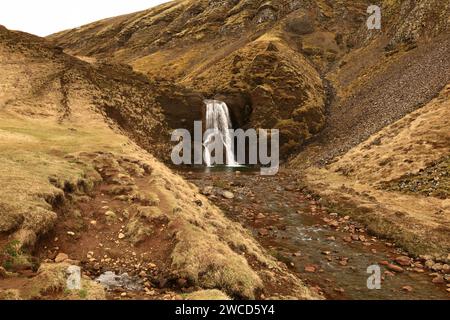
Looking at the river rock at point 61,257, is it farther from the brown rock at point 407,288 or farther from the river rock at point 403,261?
the river rock at point 403,261

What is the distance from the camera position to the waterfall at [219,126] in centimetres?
7064

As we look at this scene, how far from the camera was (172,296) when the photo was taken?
16.1m

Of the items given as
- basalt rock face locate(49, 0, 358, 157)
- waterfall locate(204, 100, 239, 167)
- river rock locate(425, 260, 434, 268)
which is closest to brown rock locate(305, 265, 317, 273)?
river rock locate(425, 260, 434, 268)

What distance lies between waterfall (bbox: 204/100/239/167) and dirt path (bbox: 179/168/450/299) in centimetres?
2357

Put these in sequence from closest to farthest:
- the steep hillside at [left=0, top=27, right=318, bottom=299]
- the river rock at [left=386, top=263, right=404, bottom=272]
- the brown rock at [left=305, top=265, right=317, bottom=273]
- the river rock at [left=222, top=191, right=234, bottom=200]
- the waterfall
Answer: the steep hillside at [left=0, top=27, right=318, bottom=299], the brown rock at [left=305, top=265, right=317, bottom=273], the river rock at [left=386, top=263, right=404, bottom=272], the river rock at [left=222, top=191, right=234, bottom=200], the waterfall

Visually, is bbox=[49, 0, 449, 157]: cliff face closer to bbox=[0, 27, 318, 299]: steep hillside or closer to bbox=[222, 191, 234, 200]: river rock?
bbox=[222, 191, 234, 200]: river rock

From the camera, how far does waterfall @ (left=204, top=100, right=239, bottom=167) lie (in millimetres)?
70637

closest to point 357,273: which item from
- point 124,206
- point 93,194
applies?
point 124,206

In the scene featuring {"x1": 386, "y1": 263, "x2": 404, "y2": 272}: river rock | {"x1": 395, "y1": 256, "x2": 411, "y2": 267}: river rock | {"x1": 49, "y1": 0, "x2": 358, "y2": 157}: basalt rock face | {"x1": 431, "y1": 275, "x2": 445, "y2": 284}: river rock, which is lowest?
{"x1": 431, "y1": 275, "x2": 445, "y2": 284}: river rock

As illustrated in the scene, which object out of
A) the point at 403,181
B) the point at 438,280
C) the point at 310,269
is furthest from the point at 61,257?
the point at 403,181

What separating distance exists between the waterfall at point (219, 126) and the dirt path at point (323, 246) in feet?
77.3

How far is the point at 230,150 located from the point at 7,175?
52.0 meters

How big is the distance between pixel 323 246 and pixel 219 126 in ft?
157

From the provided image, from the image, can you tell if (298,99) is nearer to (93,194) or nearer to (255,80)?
(255,80)
